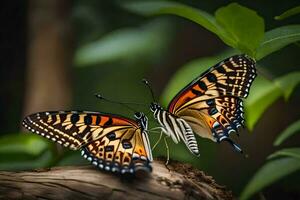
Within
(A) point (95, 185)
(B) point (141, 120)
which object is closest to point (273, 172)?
(B) point (141, 120)

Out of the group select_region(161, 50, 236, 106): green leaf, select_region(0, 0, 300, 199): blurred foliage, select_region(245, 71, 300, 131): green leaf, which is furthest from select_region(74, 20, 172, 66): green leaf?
select_region(245, 71, 300, 131): green leaf

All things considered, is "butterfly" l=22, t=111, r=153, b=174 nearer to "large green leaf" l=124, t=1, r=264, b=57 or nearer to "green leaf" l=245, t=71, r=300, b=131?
"large green leaf" l=124, t=1, r=264, b=57

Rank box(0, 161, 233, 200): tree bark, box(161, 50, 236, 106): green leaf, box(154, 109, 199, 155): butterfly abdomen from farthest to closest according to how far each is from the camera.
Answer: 1. box(161, 50, 236, 106): green leaf
2. box(154, 109, 199, 155): butterfly abdomen
3. box(0, 161, 233, 200): tree bark

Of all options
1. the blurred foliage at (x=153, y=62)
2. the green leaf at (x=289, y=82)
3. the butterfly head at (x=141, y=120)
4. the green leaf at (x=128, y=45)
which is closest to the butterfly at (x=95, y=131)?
the butterfly head at (x=141, y=120)

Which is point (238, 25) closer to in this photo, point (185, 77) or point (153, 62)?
point (185, 77)

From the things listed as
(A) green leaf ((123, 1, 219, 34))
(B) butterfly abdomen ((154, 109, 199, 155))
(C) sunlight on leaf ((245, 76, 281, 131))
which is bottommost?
(B) butterfly abdomen ((154, 109, 199, 155))

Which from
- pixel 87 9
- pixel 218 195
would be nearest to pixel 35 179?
pixel 218 195

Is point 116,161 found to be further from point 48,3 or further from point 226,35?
point 48,3
